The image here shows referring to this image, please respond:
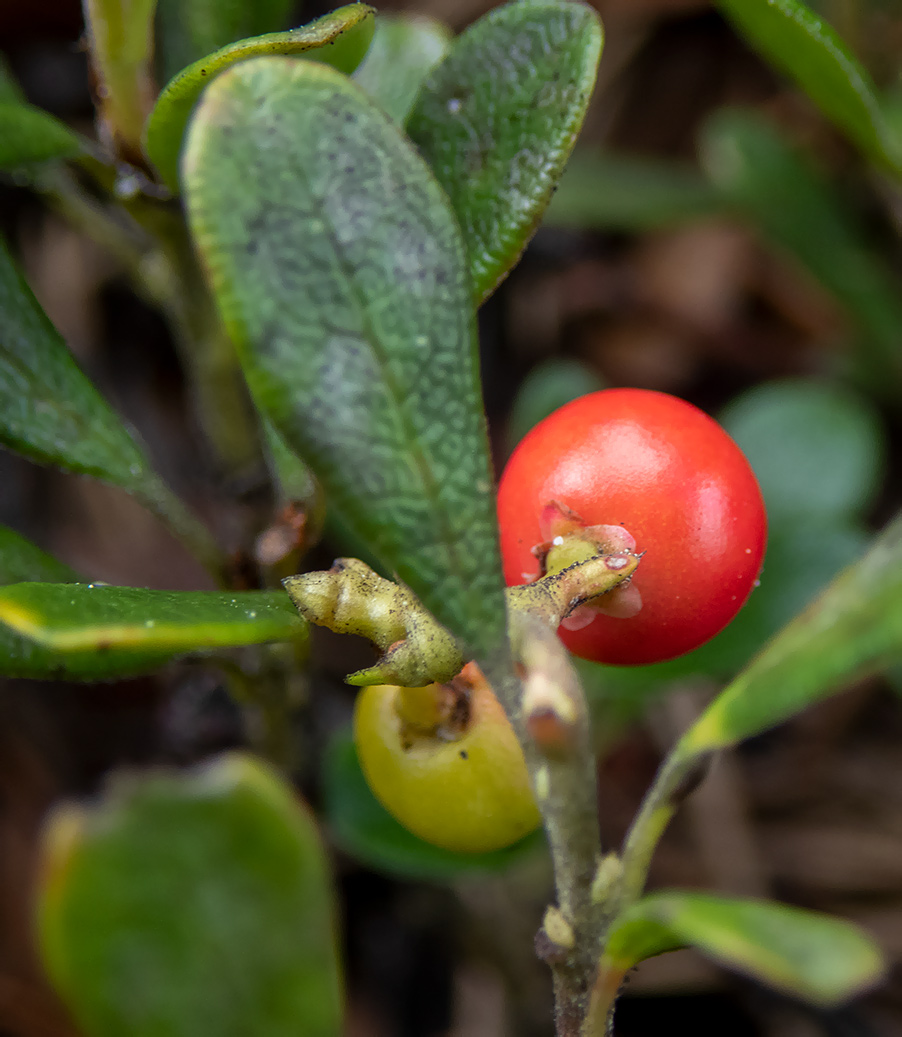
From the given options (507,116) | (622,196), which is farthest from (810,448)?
(507,116)

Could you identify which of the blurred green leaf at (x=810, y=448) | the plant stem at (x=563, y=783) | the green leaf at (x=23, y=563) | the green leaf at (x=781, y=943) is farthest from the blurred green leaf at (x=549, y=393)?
the green leaf at (x=781, y=943)

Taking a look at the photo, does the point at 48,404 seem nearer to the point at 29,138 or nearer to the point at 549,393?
the point at 29,138

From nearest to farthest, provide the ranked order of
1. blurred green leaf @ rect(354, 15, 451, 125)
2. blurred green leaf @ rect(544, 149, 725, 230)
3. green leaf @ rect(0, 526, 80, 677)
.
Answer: green leaf @ rect(0, 526, 80, 677), blurred green leaf @ rect(354, 15, 451, 125), blurred green leaf @ rect(544, 149, 725, 230)

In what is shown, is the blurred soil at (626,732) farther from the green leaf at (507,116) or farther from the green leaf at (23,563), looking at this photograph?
the green leaf at (507,116)

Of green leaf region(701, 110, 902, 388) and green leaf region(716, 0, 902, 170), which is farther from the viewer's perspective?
green leaf region(701, 110, 902, 388)

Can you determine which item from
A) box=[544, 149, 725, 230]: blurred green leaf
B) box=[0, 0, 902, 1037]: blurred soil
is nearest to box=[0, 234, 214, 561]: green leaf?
box=[0, 0, 902, 1037]: blurred soil

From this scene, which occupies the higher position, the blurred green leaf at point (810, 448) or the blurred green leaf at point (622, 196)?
the blurred green leaf at point (622, 196)

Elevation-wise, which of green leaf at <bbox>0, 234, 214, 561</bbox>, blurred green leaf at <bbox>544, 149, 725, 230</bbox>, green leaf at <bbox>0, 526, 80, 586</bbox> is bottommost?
blurred green leaf at <bbox>544, 149, 725, 230</bbox>

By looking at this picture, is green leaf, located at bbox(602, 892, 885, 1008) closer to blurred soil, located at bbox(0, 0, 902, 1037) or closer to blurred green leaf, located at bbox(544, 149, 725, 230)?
blurred soil, located at bbox(0, 0, 902, 1037)

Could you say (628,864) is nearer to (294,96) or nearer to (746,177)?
(294,96)
